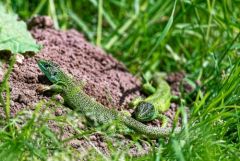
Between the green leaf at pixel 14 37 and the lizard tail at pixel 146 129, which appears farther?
the green leaf at pixel 14 37

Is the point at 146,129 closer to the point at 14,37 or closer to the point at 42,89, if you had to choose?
the point at 42,89

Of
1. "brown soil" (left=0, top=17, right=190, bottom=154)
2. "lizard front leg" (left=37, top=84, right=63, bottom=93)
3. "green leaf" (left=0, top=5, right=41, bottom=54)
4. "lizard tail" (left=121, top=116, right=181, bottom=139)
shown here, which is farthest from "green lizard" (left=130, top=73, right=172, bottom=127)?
"green leaf" (left=0, top=5, right=41, bottom=54)

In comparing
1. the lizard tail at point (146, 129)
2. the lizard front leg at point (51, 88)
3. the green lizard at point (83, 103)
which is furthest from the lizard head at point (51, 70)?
the lizard tail at point (146, 129)

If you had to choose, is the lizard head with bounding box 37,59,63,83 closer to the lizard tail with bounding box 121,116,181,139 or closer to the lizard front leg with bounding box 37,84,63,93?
the lizard front leg with bounding box 37,84,63,93

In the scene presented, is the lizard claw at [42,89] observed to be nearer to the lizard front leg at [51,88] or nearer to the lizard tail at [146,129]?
the lizard front leg at [51,88]

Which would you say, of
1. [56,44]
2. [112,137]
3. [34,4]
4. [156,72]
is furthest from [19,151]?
[34,4]

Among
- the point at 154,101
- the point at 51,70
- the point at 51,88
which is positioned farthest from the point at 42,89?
the point at 154,101

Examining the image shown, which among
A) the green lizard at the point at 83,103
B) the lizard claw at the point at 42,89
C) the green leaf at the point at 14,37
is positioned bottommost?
the lizard claw at the point at 42,89
